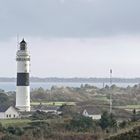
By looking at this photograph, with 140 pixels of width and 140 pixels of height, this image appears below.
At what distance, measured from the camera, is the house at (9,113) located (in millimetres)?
65375

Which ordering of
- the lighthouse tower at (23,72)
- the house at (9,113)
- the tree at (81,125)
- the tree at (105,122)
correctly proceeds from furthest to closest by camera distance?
the house at (9,113) < the lighthouse tower at (23,72) < the tree at (105,122) < the tree at (81,125)

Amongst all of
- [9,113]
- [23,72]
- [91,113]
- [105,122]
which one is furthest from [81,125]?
[91,113]

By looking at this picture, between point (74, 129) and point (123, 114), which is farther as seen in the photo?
point (123, 114)

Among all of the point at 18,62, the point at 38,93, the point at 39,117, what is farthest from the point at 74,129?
the point at 38,93

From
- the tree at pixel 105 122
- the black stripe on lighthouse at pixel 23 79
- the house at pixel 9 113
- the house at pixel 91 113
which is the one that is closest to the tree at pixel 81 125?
the tree at pixel 105 122

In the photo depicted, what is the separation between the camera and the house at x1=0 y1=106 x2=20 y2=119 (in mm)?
65375

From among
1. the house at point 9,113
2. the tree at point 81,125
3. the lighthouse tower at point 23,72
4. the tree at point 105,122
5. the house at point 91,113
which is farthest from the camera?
the house at point 91,113

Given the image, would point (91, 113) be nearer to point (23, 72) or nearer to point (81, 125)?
point (23, 72)

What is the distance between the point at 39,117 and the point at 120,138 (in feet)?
121

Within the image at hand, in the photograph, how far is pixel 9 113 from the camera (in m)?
66.9

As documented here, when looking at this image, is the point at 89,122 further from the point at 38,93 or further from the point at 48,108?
the point at 38,93

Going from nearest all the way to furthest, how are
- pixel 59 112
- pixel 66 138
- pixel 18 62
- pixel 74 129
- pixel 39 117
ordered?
pixel 66 138 → pixel 74 129 → pixel 39 117 → pixel 18 62 → pixel 59 112

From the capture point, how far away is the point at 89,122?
53.4 metres

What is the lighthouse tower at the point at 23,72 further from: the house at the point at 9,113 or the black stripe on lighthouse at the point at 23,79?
the house at the point at 9,113
